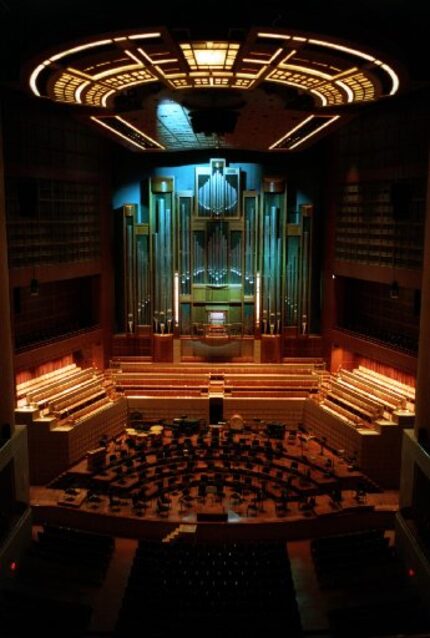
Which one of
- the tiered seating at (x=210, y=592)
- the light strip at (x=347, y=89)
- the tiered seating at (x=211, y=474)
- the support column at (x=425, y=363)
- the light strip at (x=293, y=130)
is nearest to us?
the tiered seating at (x=210, y=592)

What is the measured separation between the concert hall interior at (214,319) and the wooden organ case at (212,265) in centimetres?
5

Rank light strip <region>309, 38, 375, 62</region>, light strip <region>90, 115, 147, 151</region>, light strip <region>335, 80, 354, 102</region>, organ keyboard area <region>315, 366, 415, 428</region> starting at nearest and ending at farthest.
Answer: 1. light strip <region>309, 38, 375, 62</region>
2. light strip <region>335, 80, 354, 102</region>
3. light strip <region>90, 115, 147, 151</region>
4. organ keyboard area <region>315, 366, 415, 428</region>

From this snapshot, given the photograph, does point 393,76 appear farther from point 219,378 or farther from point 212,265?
point 219,378

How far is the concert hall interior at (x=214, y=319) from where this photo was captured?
7.05 metres

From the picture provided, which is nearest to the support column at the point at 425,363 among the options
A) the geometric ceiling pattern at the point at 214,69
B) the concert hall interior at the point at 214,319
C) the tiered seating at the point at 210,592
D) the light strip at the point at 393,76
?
the concert hall interior at the point at 214,319

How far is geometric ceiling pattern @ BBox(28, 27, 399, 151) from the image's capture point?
6.43m

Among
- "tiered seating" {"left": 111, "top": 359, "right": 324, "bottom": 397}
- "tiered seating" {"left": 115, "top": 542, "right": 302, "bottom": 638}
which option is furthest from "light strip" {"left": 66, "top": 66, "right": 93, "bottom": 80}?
"tiered seating" {"left": 111, "top": 359, "right": 324, "bottom": 397}

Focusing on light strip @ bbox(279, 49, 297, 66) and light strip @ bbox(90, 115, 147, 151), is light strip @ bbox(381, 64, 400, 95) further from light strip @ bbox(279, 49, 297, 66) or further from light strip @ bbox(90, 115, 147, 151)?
light strip @ bbox(90, 115, 147, 151)

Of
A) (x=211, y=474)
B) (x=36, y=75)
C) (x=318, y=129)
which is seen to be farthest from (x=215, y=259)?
(x=36, y=75)

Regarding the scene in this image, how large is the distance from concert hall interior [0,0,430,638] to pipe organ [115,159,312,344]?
2.0 inches

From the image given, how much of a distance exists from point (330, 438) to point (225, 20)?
7.99m

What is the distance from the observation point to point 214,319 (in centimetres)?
1403

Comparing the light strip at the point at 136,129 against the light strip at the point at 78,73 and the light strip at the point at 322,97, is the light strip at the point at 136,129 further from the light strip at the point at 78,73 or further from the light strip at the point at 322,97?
the light strip at the point at 322,97

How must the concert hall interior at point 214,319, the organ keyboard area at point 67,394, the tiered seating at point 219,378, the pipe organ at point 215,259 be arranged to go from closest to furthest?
the concert hall interior at point 214,319 < the organ keyboard area at point 67,394 < the tiered seating at point 219,378 < the pipe organ at point 215,259
